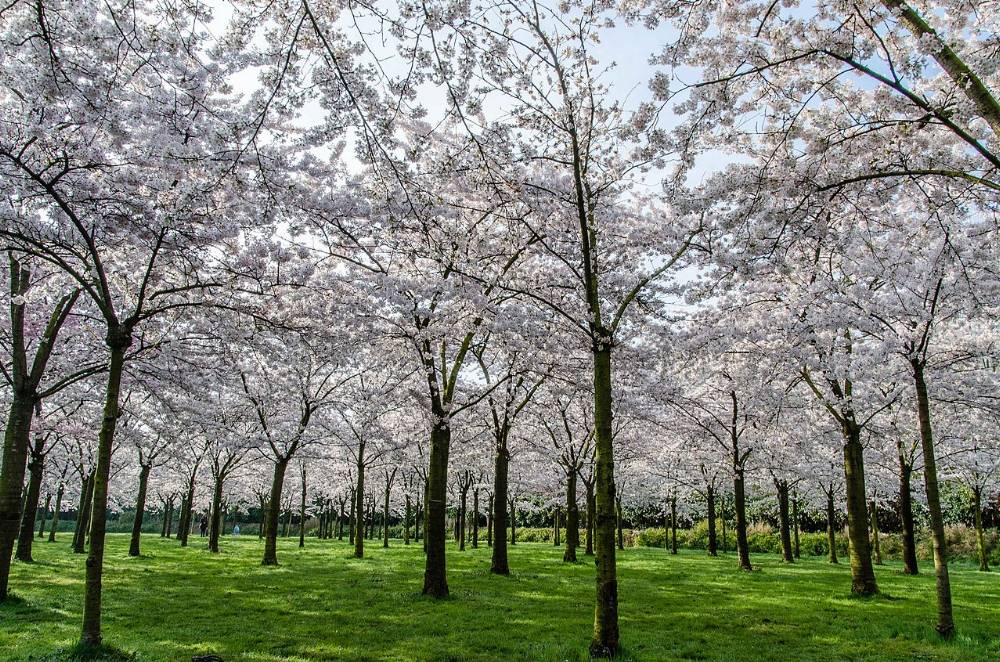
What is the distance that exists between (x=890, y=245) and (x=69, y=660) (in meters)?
15.3

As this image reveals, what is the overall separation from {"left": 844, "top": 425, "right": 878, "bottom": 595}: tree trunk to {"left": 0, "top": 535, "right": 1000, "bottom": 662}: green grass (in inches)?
19.3

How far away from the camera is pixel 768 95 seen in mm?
6785

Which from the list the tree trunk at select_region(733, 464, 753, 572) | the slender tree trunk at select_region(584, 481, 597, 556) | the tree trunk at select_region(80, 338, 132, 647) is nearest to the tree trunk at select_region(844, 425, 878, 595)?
the tree trunk at select_region(733, 464, 753, 572)

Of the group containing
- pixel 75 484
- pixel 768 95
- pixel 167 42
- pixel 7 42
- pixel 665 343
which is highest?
pixel 768 95

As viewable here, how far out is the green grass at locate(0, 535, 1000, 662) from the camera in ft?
26.5

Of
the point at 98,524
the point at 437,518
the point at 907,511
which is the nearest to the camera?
the point at 98,524

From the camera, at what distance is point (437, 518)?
495 inches

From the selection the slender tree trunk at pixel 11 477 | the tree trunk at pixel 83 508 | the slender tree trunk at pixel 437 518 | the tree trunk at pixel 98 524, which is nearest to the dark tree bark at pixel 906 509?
the slender tree trunk at pixel 437 518

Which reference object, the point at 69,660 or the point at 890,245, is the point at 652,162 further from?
the point at 69,660

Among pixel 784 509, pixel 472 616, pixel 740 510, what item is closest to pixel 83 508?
pixel 472 616

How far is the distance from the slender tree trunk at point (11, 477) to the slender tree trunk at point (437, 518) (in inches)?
299

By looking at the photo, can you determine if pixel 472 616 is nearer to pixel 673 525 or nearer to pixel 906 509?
pixel 906 509

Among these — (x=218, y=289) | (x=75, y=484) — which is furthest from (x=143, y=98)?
(x=75, y=484)

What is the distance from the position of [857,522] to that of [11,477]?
17.8 m
